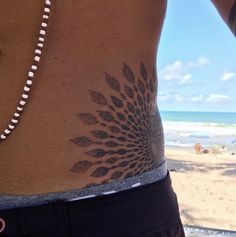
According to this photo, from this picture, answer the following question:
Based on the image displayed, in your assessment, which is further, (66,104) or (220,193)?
(220,193)

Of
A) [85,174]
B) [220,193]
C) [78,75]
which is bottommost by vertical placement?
[220,193]

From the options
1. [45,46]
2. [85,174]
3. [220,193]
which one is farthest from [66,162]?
[220,193]

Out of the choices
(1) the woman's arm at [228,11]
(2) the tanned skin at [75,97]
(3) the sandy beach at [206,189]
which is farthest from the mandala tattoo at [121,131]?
(3) the sandy beach at [206,189]

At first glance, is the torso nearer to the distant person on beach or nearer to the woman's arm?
the distant person on beach

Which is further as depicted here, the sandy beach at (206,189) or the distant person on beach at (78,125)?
the sandy beach at (206,189)

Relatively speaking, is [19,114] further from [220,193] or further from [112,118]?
[220,193]

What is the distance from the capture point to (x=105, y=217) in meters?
0.56

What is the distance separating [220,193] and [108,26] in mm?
5352

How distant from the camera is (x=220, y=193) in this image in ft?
18.8

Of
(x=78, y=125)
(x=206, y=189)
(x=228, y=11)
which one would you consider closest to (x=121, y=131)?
(x=78, y=125)

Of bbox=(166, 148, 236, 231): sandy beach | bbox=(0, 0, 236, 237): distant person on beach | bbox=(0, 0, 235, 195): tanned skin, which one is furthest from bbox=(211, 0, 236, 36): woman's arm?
bbox=(166, 148, 236, 231): sandy beach

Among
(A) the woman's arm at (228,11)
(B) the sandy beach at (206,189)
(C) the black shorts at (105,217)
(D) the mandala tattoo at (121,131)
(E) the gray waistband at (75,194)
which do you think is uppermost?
(A) the woman's arm at (228,11)

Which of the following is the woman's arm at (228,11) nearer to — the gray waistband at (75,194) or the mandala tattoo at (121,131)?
the mandala tattoo at (121,131)

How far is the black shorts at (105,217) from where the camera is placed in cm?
53
